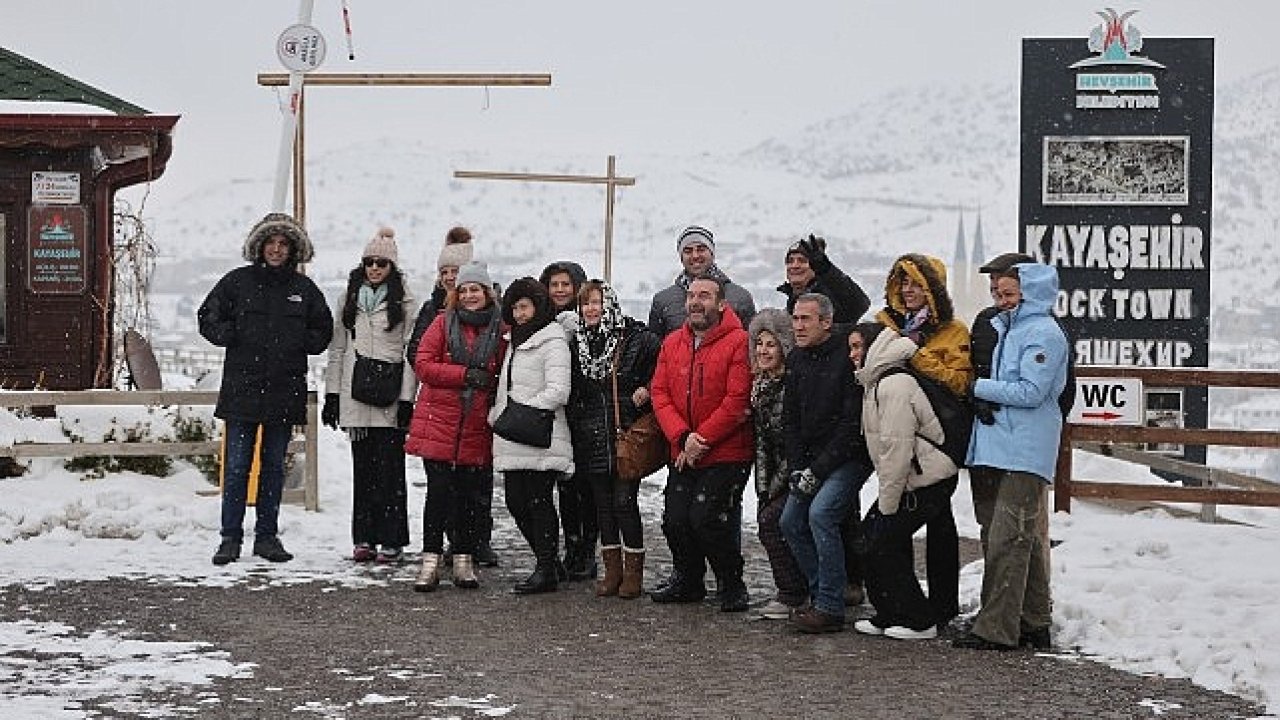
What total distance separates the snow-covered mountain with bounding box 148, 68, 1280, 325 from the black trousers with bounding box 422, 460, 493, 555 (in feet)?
241

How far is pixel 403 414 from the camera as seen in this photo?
31.6ft

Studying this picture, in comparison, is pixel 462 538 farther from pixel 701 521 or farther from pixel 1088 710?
pixel 1088 710

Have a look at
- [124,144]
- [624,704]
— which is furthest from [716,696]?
[124,144]

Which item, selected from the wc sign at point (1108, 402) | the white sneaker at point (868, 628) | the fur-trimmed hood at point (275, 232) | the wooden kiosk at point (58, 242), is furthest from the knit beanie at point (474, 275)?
the wooden kiosk at point (58, 242)

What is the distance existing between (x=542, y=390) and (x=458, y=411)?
50cm

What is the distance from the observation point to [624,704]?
6148 millimetres

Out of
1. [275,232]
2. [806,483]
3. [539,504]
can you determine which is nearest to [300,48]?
[275,232]

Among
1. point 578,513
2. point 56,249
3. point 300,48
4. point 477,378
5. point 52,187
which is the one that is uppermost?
point 300,48

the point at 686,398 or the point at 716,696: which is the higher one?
the point at 686,398

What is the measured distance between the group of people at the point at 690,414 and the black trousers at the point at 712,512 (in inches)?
0.5

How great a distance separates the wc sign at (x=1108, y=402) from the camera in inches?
461

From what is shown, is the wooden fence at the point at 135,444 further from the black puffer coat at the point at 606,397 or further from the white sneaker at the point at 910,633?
the white sneaker at the point at 910,633

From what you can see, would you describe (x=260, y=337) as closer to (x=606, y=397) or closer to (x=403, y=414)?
(x=403, y=414)

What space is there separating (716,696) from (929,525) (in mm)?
1834
